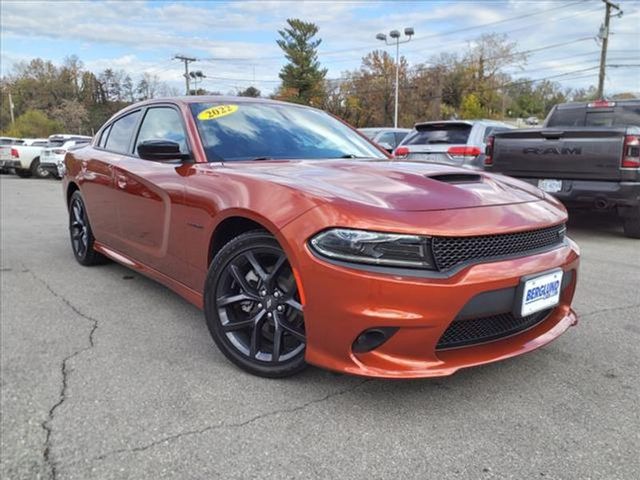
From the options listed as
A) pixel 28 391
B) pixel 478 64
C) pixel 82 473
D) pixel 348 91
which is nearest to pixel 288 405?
pixel 82 473

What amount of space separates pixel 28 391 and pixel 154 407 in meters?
0.67

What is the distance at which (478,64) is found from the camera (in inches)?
2291

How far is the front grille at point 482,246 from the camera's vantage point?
2.12 meters

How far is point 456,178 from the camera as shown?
270cm

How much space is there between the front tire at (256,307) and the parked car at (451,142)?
577 cm

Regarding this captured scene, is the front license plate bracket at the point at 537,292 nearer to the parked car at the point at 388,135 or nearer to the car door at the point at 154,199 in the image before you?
the car door at the point at 154,199

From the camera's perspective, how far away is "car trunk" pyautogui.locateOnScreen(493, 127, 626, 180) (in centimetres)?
566

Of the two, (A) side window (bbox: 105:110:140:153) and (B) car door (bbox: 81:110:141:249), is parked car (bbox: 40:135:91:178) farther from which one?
(A) side window (bbox: 105:110:140:153)

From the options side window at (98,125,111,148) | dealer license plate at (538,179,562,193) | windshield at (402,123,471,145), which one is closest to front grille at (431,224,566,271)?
side window at (98,125,111,148)

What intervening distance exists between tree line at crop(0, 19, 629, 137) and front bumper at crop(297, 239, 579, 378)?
1962 inches

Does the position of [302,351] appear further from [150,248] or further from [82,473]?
[150,248]

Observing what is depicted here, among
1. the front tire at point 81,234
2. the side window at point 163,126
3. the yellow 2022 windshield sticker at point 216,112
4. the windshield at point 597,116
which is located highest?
the windshield at point 597,116

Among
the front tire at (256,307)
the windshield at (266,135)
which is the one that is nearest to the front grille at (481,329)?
the front tire at (256,307)

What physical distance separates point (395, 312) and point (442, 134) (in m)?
6.90
